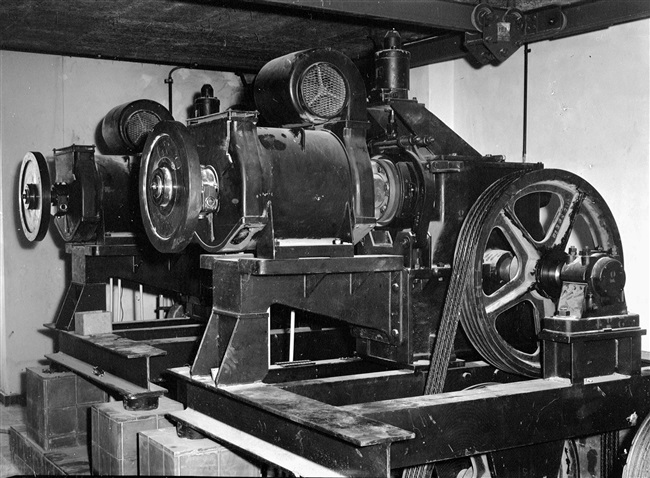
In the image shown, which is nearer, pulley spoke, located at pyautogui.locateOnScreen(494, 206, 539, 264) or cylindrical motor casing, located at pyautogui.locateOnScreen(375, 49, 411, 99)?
pulley spoke, located at pyautogui.locateOnScreen(494, 206, 539, 264)

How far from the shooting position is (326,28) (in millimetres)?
4727

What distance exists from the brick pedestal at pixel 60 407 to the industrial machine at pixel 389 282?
1232mm

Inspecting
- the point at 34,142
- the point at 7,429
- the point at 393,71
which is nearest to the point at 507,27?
the point at 393,71

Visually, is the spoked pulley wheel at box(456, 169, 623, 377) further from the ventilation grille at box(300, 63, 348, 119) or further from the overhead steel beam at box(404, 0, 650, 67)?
the overhead steel beam at box(404, 0, 650, 67)

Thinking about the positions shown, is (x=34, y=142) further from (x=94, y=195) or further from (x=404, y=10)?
(x=404, y=10)

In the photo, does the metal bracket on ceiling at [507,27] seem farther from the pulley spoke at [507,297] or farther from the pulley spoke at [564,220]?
the pulley spoke at [507,297]

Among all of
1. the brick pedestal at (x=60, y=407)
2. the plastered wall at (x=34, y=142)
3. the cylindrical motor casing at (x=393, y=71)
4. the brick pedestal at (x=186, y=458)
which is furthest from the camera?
the plastered wall at (x=34, y=142)

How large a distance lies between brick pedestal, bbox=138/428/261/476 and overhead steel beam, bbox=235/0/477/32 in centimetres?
182

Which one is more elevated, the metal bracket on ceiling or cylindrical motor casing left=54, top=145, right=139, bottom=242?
the metal bracket on ceiling

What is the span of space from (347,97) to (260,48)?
8.30 ft

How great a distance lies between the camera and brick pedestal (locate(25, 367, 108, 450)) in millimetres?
→ 3971

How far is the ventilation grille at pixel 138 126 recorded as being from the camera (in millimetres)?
4496

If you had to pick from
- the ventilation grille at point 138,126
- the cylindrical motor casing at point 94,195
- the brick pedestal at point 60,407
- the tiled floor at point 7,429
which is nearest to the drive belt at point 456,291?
the brick pedestal at point 60,407

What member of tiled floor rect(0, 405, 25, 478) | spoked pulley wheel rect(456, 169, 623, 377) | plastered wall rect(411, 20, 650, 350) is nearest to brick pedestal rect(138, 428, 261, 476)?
spoked pulley wheel rect(456, 169, 623, 377)
